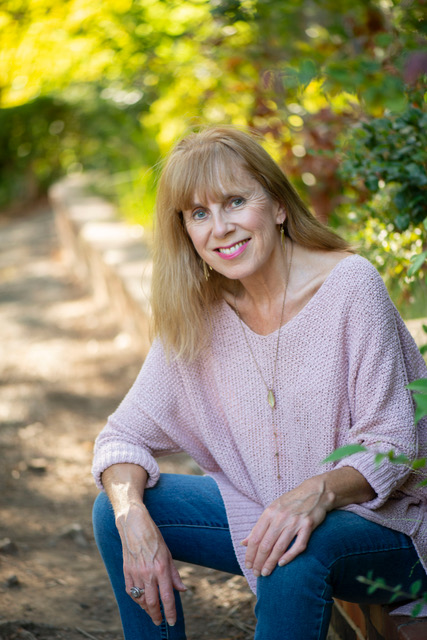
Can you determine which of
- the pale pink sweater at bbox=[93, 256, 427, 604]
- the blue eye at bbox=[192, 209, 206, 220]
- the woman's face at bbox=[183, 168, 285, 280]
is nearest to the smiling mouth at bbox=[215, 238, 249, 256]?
the woman's face at bbox=[183, 168, 285, 280]

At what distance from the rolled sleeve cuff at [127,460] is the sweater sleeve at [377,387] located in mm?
547

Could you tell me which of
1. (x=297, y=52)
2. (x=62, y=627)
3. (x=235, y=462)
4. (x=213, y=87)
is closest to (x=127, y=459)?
(x=235, y=462)

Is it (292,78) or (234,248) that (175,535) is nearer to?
(234,248)

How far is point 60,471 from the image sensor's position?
372 cm

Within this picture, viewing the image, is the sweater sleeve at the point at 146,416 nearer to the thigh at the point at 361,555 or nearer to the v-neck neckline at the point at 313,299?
the v-neck neckline at the point at 313,299

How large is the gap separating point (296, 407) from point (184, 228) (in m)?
0.61

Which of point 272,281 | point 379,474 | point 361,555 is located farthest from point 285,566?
point 272,281

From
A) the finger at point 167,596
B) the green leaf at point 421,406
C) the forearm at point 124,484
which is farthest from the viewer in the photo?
the forearm at point 124,484

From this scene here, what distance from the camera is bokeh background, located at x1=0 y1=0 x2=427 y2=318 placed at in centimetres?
245

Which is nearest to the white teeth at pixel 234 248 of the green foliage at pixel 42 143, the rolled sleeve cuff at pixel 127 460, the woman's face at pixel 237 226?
the woman's face at pixel 237 226

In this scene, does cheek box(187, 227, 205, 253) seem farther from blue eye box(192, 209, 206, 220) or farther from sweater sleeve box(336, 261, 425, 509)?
sweater sleeve box(336, 261, 425, 509)

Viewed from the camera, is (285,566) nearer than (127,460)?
Yes

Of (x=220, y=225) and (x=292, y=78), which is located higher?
(x=292, y=78)

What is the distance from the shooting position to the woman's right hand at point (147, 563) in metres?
1.80
